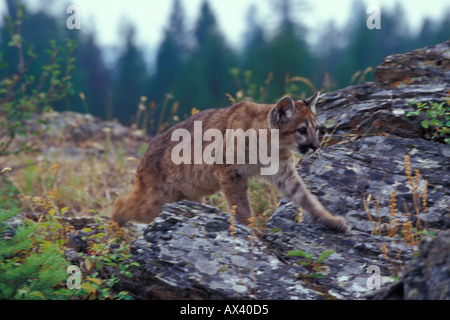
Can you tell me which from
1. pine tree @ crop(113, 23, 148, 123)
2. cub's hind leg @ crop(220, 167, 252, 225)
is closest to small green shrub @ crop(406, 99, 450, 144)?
cub's hind leg @ crop(220, 167, 252, 225)

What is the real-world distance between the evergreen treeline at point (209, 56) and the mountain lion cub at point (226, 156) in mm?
11002

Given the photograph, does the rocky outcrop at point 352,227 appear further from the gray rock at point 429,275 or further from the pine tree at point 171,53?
the pine tree at point 171,53

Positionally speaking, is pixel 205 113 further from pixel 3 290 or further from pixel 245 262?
pixel 3 290

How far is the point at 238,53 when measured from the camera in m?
25.3

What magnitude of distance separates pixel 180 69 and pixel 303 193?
21.5m

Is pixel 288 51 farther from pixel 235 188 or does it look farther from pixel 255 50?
pixel 235 188

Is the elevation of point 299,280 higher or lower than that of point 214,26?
lower

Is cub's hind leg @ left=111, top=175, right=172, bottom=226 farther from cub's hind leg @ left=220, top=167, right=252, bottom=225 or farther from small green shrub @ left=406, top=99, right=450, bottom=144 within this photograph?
small green shrub @ left=406, top=99, right=450, bottom=144

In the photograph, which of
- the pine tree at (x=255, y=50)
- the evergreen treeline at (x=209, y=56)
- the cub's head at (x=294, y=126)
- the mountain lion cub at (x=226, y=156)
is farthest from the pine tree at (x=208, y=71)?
the cub's head at (x=294, y=126)

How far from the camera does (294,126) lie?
226 inches

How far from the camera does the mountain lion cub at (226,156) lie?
224 inches

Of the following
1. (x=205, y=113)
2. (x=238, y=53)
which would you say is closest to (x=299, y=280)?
(x=205, y=113)

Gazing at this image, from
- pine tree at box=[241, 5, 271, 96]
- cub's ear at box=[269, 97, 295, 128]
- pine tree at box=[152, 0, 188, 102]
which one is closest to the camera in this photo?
cub's ear at box=[269, 97, 295, 128]

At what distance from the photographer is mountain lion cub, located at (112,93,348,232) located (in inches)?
224
